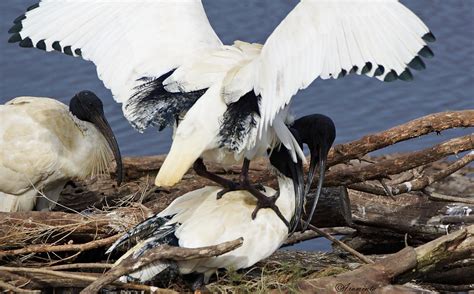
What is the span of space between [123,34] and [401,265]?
1917 millimetres

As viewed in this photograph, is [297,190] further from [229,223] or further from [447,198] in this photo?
[447,198]

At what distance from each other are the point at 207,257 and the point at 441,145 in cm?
146

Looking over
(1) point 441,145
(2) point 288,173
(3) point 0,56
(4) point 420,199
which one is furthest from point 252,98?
(3) point 0,56

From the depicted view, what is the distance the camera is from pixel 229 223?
6.91 meters

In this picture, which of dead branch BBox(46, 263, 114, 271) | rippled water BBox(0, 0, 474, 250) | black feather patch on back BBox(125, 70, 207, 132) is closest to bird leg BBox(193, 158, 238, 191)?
black feather patch on back BBox(125, 70, 207, 132)

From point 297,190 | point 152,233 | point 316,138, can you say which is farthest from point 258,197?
point 152,233

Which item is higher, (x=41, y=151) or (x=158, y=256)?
(x=158, y=256)

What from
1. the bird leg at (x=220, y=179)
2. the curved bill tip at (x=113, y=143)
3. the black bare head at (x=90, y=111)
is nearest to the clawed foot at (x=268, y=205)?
the bird leg at (x=220, y=179)

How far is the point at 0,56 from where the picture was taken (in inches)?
470

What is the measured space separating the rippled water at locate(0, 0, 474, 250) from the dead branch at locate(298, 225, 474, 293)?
4.32 metres

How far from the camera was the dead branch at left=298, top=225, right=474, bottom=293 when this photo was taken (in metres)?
6.46

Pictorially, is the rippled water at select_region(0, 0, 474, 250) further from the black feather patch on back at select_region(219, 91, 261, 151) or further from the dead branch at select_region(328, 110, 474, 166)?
the black feather patch on back at select_region(219, 91, 261, 151)

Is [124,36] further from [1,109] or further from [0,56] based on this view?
[0,56]

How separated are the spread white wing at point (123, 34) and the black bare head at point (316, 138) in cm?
59
